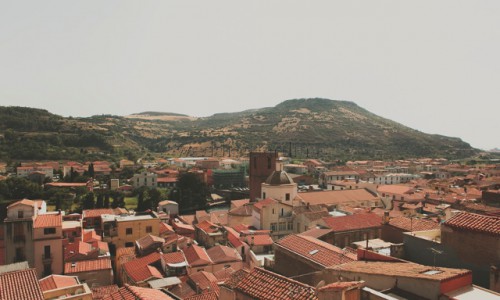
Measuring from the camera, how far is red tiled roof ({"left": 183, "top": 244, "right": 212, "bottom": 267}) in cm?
2386

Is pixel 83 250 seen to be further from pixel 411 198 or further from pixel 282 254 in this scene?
pixel 411 198

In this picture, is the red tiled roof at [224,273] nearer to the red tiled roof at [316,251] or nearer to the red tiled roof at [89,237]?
the red tiled roof at [316,251]

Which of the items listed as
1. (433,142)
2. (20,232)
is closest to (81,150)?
(20,232)

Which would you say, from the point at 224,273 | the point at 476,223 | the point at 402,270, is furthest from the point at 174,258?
the point at 476,223

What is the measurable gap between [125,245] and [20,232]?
28.9ft

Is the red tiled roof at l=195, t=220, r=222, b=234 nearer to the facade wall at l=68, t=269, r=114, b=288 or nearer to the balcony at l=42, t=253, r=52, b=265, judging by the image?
the facade wall at l=68, t=269, r=114, b=288

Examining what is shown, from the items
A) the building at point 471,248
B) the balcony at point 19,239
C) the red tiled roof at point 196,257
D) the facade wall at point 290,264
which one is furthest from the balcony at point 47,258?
the building at point 471,248

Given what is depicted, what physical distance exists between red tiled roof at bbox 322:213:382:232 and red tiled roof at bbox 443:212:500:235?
13968 mm

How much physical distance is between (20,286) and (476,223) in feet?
45.5

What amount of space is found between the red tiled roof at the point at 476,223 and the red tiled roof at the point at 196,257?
16.8 metres

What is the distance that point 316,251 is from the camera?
1273 cm

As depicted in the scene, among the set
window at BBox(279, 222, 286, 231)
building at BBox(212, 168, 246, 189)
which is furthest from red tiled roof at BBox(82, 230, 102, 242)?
building at BBox(212, 168, 246, 189)

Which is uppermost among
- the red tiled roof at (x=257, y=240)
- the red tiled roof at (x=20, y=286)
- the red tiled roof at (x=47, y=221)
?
the red tiled roof at (x=20, y=286)

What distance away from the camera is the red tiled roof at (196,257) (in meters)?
23.9
